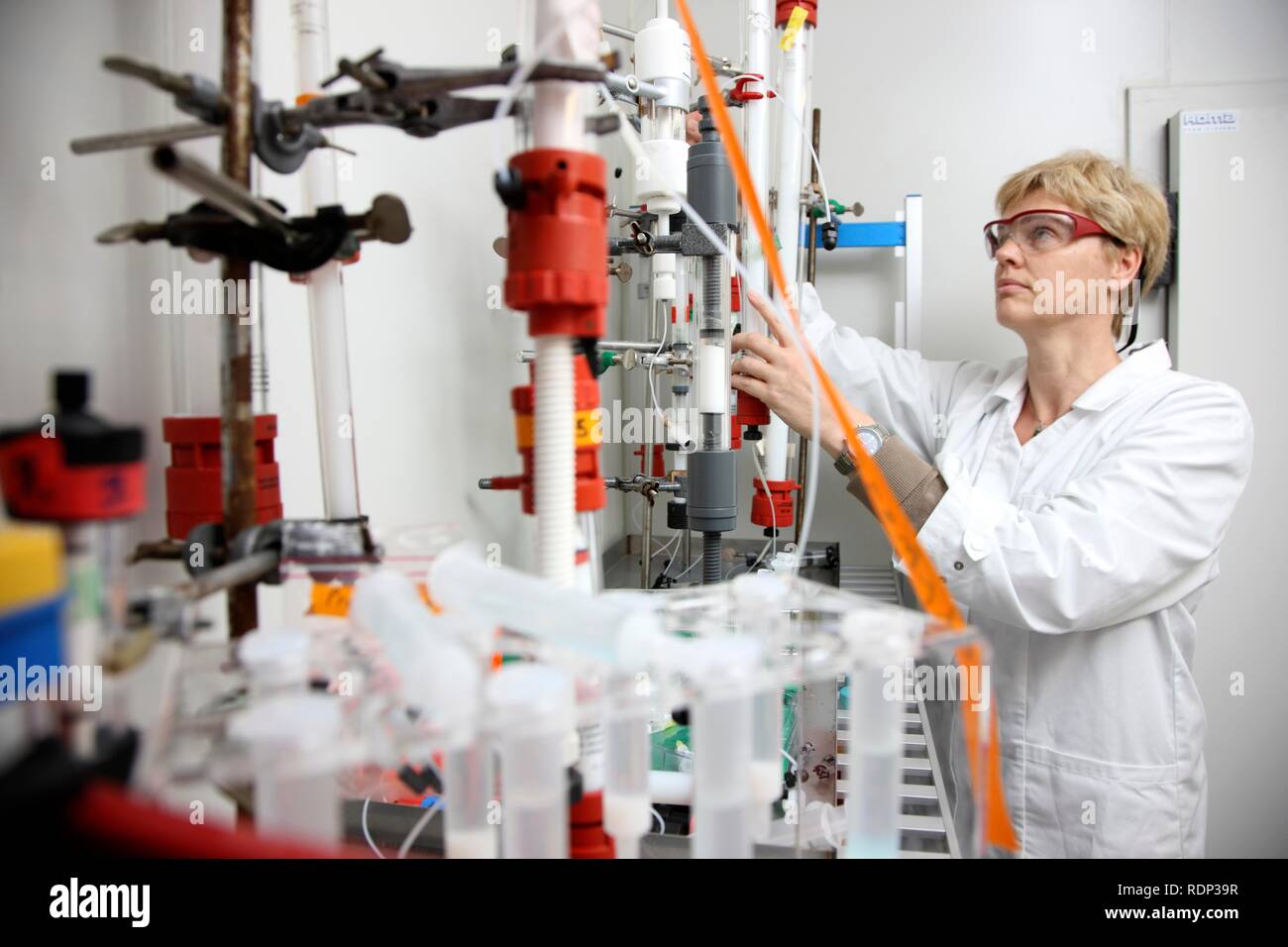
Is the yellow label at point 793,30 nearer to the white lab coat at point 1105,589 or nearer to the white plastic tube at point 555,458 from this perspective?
the white lab coat at point 1105,589

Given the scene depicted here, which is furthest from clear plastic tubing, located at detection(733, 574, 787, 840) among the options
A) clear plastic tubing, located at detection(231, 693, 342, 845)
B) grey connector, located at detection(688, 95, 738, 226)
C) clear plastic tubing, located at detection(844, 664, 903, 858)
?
grey connector, located at detection(688, 95, 738, 226)

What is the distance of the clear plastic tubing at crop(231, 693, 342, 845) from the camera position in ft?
1.25

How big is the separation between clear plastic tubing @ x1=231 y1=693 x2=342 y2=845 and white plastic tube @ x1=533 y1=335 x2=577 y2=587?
0.61ft

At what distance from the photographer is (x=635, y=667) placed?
0.48 meters

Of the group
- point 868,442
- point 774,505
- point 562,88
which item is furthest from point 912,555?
point 774,505

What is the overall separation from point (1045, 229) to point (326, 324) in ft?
4.49

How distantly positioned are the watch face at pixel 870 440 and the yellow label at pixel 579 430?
2.84 ft

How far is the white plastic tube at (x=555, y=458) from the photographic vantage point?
21.3 inches

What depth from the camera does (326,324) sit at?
670 millimetres

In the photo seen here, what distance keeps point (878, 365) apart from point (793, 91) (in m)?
0.63

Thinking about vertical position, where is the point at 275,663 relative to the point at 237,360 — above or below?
below

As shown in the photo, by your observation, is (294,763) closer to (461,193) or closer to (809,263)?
(461,193)

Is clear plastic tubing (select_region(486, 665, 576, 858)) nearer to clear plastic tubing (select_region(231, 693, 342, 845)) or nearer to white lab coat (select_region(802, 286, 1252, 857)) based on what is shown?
clear plastic tubing (select_region(231, 693, 342, 845))
